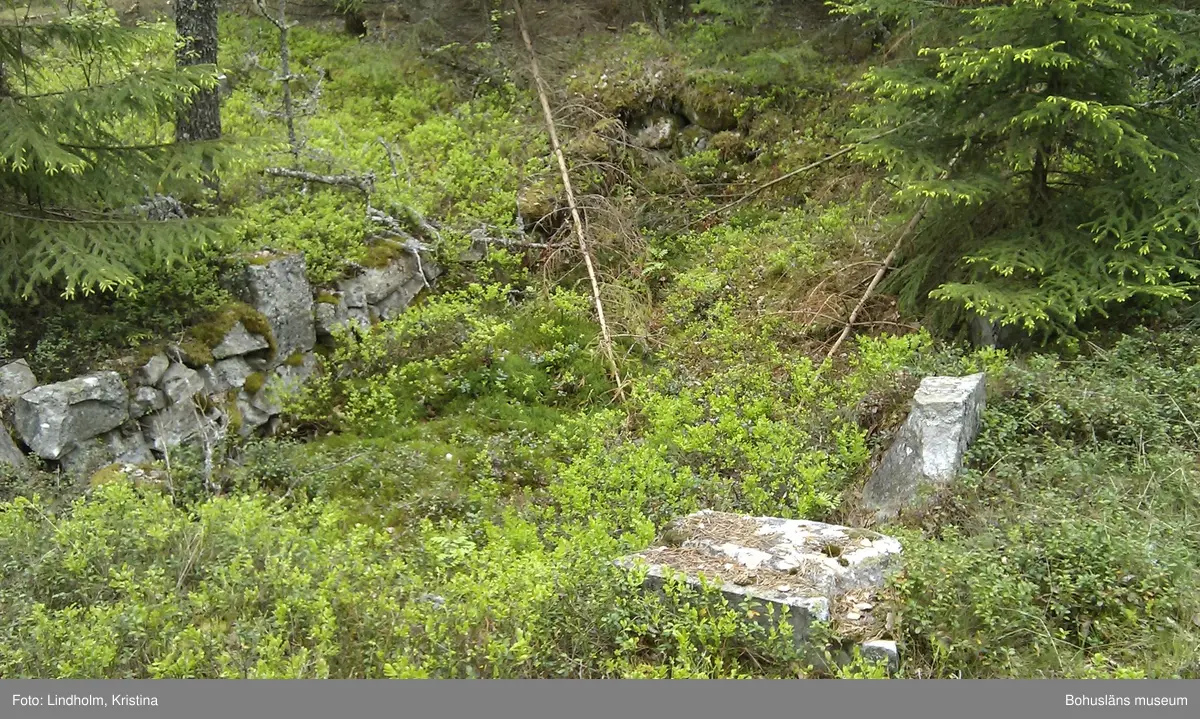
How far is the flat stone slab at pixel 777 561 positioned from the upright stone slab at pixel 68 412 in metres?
5.10

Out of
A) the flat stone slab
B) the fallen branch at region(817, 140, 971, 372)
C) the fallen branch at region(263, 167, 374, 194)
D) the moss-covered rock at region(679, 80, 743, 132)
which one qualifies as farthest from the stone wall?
the moss-covered rock at region(679, 80, 743, 132)

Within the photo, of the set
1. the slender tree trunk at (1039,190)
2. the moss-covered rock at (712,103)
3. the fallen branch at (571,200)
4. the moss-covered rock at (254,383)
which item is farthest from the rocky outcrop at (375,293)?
the slender tree trunk at (1039,190)

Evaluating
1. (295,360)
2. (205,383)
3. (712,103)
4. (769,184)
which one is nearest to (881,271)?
(769,184)

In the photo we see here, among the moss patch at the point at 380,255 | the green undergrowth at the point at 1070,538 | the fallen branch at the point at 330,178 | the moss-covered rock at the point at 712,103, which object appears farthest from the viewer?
the moss-covered rock at the point at 712,103

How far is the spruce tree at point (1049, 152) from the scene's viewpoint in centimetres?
655

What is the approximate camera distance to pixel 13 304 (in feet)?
24.4

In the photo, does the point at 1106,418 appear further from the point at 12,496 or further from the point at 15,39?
the point at 15,39

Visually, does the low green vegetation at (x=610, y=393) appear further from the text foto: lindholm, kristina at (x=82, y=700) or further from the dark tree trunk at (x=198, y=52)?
the dark tree trunk at (x=198, y=52)

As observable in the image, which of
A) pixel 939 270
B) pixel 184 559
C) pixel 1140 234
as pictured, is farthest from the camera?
pixel 939 270

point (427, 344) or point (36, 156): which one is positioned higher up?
point (36, 156)

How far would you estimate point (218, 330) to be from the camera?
807 centimetres

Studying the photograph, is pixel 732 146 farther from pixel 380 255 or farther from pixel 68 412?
pixel 68 412

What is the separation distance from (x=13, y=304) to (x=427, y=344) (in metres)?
3.86

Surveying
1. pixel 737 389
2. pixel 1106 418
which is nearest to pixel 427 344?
pixel 737 389
